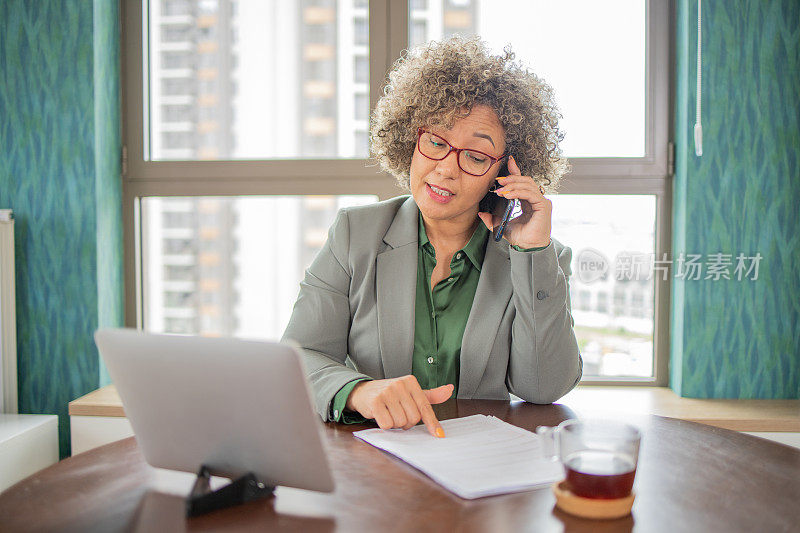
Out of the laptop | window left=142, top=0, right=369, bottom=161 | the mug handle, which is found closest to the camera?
the laptop

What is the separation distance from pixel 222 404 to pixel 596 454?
425 mm

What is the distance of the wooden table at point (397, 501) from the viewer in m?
0.72

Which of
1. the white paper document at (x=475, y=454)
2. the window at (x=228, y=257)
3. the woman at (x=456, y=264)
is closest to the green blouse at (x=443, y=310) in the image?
the woman at (x=456, y=264)

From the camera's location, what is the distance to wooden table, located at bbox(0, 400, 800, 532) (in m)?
0.72

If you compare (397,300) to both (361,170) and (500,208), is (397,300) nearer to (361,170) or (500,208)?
(500,208)

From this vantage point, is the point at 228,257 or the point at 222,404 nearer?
the point at 222,404

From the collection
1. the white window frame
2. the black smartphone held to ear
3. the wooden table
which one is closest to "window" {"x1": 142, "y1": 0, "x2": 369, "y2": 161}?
the white window frame

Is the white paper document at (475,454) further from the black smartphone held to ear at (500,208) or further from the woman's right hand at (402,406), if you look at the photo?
the black smartphone held to ear at (500,208)

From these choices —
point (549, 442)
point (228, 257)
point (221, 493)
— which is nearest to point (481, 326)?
point (549, 442)

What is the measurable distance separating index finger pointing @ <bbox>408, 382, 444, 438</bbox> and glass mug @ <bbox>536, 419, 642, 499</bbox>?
0.25 m

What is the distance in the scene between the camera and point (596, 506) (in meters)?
0.73

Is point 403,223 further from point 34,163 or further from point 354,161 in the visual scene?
point 34,163

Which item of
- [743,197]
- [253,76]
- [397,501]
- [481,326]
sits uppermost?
[253,76]

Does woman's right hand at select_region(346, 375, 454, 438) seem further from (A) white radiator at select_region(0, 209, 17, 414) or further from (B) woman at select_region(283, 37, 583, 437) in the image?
(A) white radiator at select_region(0, 209, 17, 414)
